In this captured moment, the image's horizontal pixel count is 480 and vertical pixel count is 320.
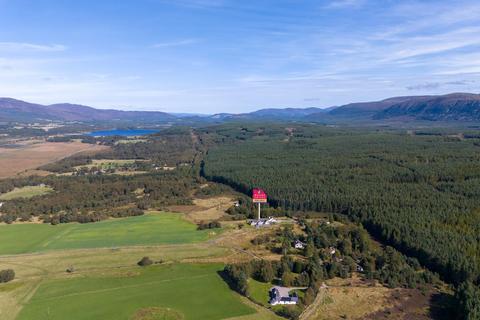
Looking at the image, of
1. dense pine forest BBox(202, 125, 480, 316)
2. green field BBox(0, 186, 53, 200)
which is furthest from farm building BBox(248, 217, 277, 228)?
green field BBox(0, 186, 53, 200)

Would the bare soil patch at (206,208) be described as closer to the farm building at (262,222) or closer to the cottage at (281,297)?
the farm building at (262,222)

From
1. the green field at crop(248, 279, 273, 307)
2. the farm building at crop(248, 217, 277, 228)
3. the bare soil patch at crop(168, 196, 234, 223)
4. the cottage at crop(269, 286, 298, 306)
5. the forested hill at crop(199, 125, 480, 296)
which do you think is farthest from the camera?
the bare soil patch at crop(168, 196, 234, 223)

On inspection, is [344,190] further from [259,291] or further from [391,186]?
[259,291]

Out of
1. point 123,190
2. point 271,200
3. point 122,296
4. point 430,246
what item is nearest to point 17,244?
point 122,296

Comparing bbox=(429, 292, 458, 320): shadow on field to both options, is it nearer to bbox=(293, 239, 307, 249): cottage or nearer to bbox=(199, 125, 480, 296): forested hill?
bbox=(199, 125, 480, 296): forested hill

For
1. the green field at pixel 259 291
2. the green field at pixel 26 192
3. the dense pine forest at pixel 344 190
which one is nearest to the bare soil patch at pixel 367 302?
the dense pine forest at pixel 344 190

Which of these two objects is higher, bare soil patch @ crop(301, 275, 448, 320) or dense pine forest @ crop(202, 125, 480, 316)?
dense pine forest @ crop(202, 125, 480, 316)

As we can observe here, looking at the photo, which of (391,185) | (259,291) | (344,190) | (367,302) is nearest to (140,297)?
(259,291)
